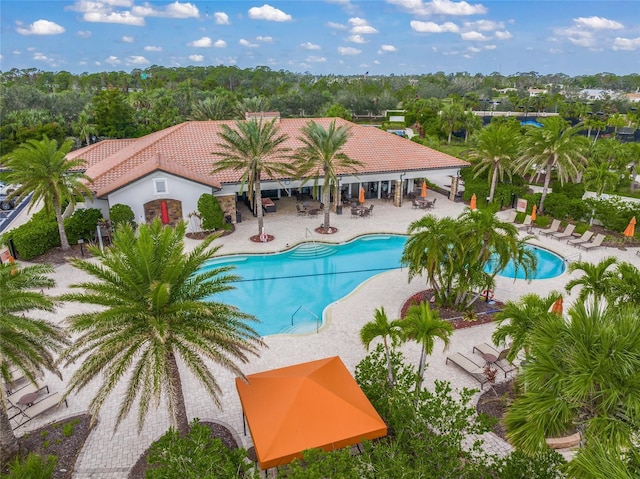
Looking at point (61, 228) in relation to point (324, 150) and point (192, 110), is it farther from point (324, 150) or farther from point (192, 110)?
point (192, 110)

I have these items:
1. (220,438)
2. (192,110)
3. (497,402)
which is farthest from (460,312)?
(192,110)

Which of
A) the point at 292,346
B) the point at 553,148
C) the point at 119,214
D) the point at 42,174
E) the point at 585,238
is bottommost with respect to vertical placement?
the point at 292,346

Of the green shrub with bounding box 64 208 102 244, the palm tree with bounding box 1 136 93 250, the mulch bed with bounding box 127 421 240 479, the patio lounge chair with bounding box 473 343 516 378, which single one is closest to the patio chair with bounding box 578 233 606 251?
the patio lounge chair with bounding box 473 343 516 378

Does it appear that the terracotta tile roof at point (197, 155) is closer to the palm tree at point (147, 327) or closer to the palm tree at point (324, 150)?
the palm tree at point (324, 150)

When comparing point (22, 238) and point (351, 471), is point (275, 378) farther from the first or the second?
point (22, 238)

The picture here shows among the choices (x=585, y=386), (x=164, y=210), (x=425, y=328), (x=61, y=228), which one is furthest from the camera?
(x=164, y=210)

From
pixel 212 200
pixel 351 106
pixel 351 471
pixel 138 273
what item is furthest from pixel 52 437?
pixel 351 106

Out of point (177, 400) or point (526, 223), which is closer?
point (177, 400)

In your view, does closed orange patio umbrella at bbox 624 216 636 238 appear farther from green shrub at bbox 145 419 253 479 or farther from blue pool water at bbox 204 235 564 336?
green shrub at bbox 145 419 253 479
